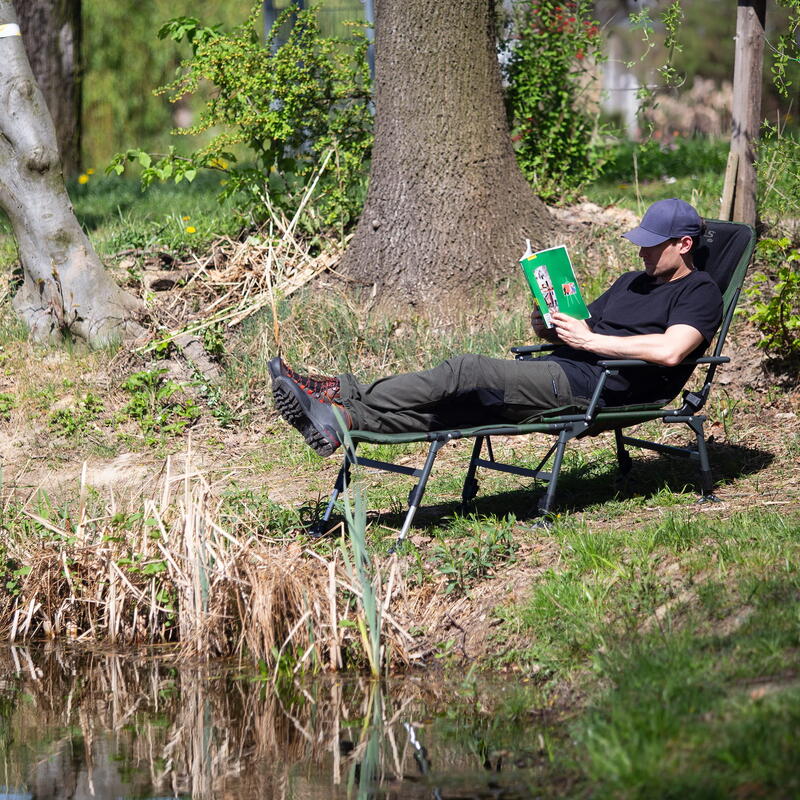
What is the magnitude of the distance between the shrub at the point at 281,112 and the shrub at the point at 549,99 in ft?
3.98

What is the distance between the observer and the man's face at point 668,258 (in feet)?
18.4

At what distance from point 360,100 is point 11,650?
18.2 feet

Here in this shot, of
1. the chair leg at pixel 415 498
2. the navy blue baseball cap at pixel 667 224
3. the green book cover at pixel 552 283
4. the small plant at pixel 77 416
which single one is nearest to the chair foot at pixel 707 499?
the green book cover at pixel 552 283

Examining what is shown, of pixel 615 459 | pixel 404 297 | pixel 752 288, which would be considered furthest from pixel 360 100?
pixel 615 459

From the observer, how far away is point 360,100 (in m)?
9.36

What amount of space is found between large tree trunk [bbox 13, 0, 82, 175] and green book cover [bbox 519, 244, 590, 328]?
31.9ft

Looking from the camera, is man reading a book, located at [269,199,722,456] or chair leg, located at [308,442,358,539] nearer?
man reading a book, located at [269,199,722,456]

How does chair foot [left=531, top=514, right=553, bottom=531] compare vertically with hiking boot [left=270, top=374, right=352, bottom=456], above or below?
below

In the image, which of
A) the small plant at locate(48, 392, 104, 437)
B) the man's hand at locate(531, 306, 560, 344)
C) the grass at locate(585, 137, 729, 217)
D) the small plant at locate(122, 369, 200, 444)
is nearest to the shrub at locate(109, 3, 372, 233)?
the small plant at locate(122, 369, 200, 444)

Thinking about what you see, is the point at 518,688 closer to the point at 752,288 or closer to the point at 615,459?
the point at 615,459

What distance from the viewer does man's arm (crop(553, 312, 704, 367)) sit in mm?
5391

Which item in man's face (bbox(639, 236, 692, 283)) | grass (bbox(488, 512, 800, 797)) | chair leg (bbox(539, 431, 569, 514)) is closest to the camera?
grass (bbox(488, 512, 800, 797))

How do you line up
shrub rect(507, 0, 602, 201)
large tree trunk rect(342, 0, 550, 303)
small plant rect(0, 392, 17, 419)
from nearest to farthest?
small plant rect(0, 392, 17, 419) < large tree trunk rect(342, 0, 550, 303) < shrub rect(507, 0, 602, 201)

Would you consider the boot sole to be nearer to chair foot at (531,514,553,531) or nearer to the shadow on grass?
the shadow on grass
